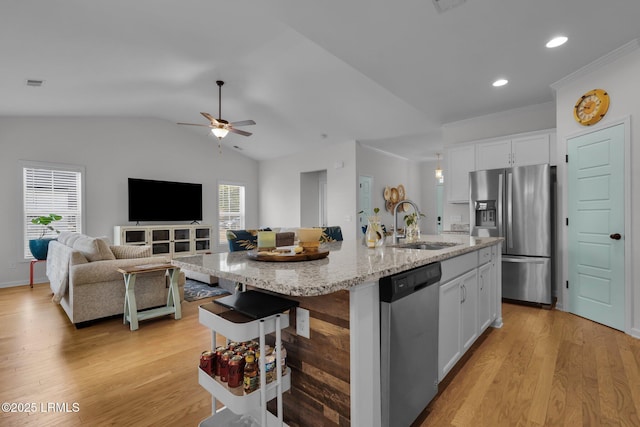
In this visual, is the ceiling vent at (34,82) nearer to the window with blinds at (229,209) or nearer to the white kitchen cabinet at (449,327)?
the window with blinds at (229,209)

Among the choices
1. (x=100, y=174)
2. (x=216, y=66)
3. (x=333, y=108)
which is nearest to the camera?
(x=216, y=66)

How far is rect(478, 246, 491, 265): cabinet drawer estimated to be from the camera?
241 centimetres

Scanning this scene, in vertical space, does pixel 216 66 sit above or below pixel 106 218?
above

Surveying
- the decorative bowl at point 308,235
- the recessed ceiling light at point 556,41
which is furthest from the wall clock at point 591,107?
the decorative bowl at point 308,235

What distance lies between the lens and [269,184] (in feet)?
26.4

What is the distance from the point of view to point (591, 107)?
307 cm

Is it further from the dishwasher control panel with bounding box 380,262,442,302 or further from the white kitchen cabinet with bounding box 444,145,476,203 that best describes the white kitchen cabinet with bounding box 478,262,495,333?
the white kitchen cabinet with bounding box 444,145,476,203

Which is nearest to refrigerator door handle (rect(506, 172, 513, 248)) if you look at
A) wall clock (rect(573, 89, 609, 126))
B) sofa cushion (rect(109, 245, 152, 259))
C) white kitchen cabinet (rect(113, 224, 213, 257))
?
wall clock (rect(573, 89, 609, 126))

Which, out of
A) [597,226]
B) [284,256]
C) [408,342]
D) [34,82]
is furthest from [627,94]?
[34,82]

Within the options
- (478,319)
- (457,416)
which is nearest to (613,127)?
(478,319)

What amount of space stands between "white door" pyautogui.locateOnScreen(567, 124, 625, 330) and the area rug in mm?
4254

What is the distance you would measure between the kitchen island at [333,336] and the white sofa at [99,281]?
7.22ft

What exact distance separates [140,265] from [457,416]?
3.11 metres

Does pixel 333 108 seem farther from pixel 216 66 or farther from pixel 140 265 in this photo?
pixel 140 265
